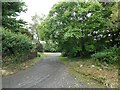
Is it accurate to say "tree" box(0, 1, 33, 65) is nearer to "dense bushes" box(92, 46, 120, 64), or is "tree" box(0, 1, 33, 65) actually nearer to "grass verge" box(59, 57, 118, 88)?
"grass verge" box(59, 57, 118, 88)

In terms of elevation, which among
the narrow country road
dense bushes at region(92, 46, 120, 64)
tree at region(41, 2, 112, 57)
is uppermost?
tree at region(41, 2, 112, 57)

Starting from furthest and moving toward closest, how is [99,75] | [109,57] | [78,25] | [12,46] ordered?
1. [78,25]
2. [109,57]
3. [12,46]
4. [99,75]

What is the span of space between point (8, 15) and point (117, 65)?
6.26 meters

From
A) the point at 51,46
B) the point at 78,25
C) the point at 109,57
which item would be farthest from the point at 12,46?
the point at 51,46

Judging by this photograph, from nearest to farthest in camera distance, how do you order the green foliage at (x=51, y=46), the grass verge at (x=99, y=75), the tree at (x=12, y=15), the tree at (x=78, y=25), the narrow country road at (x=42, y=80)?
1. the narrow country road at (x=42, y=80)
2. the grass verge at (x=99, y=75)
3. the tree at (x=78, y=25)
4. the tree at (x=12, y=15)
5. the green foliage at (x=51, y=46)

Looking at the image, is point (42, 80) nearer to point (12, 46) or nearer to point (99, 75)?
point (99, 75)

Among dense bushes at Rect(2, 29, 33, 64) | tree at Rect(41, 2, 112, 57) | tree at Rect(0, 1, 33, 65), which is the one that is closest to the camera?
dense bushes at Rect(2, 29, 33, 64)

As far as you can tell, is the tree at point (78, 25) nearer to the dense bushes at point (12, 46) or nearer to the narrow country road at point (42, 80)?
the dense bushes at point (12, 46)

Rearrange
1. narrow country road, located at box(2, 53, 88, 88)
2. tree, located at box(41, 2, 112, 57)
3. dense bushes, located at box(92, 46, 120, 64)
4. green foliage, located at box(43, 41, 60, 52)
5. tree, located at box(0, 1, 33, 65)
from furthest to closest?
green foliage, located at box(43, 41, 60, 52), tree, located at box(41, 2, 112, 57), dense bushes, located at box(92, 46, 120, 64), tree, located at box(0, 1, 33, 65), narrow country road, located at box(2, 53, 88, 88)

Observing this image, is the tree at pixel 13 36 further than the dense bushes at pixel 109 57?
No

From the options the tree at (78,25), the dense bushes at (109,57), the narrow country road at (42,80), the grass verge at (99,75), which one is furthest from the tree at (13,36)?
the dense bushes at (109,57)

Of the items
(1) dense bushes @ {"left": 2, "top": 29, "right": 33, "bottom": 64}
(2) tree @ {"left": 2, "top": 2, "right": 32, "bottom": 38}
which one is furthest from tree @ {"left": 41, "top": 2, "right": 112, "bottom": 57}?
(1) dense bushes @ {"left": 2, "top": 29, "right": 33, "bottom": 64}

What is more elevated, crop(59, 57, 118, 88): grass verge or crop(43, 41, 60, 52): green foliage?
crop(43, 41, 60, 52): green foliage

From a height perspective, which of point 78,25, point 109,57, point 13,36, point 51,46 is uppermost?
point 78,25
